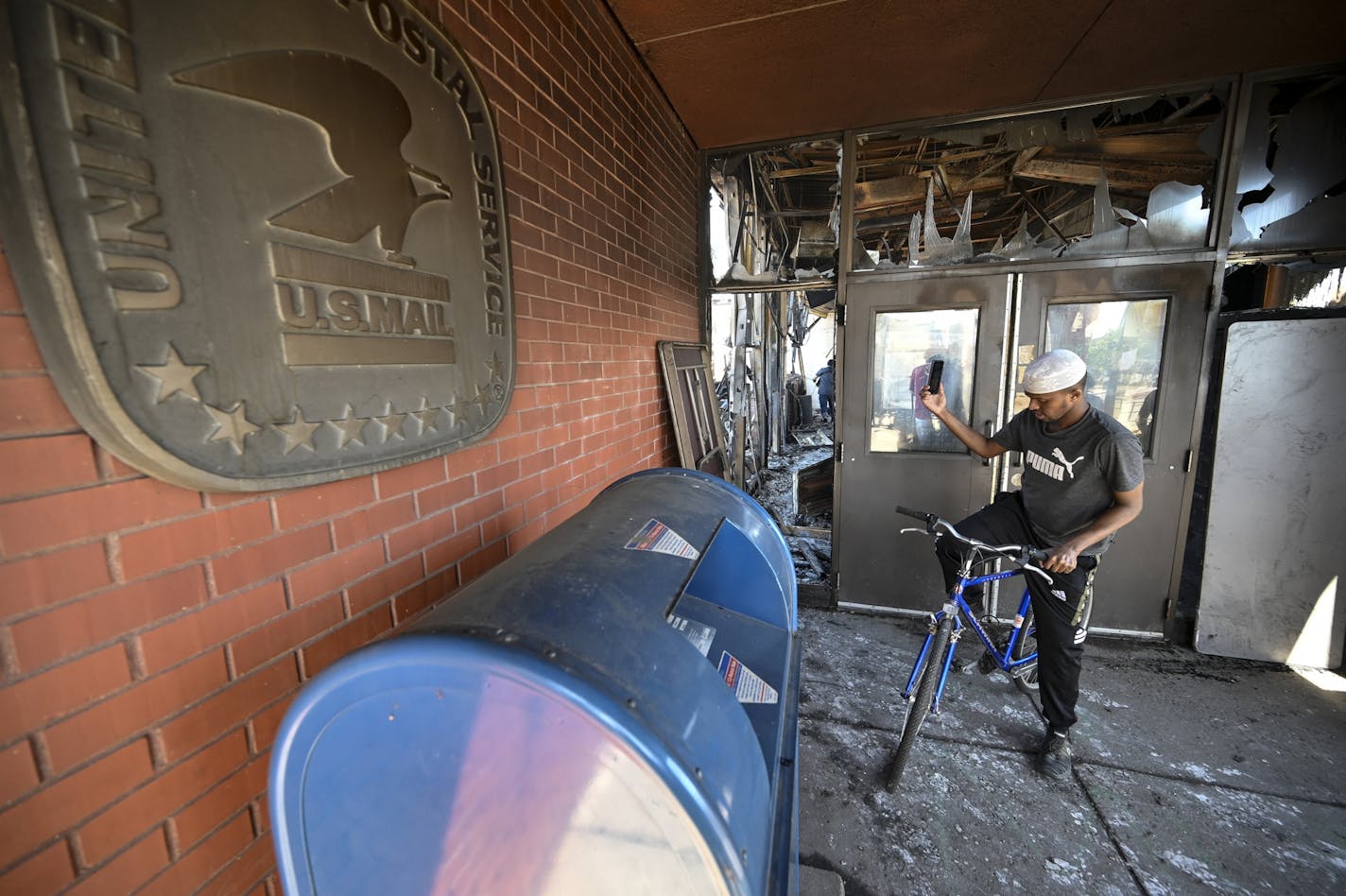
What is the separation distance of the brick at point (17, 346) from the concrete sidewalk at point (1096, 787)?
101 inches

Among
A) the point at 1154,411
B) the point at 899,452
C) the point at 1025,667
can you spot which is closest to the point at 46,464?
the point at 1025,667

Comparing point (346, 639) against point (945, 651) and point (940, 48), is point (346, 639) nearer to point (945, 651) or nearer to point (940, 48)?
point (945, 651)

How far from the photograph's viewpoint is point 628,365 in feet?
9.13

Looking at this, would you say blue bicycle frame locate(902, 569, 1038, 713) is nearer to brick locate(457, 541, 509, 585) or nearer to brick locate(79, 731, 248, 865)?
brick locate(457, 541, 509, 585)

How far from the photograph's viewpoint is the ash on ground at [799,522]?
4461 millimetres

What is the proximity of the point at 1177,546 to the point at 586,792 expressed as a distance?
A: 4.24 m

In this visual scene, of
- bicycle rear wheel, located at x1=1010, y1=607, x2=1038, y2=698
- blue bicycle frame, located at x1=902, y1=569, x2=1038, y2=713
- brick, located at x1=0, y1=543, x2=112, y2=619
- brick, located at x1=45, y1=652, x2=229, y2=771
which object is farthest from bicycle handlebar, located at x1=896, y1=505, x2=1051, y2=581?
brick, located at x1=0, y1=543, x2=112, y2=619

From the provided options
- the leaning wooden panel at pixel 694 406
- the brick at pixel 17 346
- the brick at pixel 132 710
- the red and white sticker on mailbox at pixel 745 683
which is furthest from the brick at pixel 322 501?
the leaning wooden panel at pixel 694 406

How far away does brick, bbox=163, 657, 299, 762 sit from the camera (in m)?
0.88

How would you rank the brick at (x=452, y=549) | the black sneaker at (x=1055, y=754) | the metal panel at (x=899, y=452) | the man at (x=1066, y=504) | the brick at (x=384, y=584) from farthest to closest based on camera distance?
the metal panel at (x=899, y=452) < the black sneaker at (x=1055, y=754) < the man at (x=1066, y=504) < the brick at (x=452, y=549) < the brick at (x=384, y=584)

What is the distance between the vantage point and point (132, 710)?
0.82m

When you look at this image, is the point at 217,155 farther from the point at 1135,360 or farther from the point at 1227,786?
the point at 1135,360

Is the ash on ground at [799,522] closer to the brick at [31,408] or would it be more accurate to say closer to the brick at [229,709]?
the brick at [229,709]

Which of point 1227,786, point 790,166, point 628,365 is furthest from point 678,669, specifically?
point 790,166
